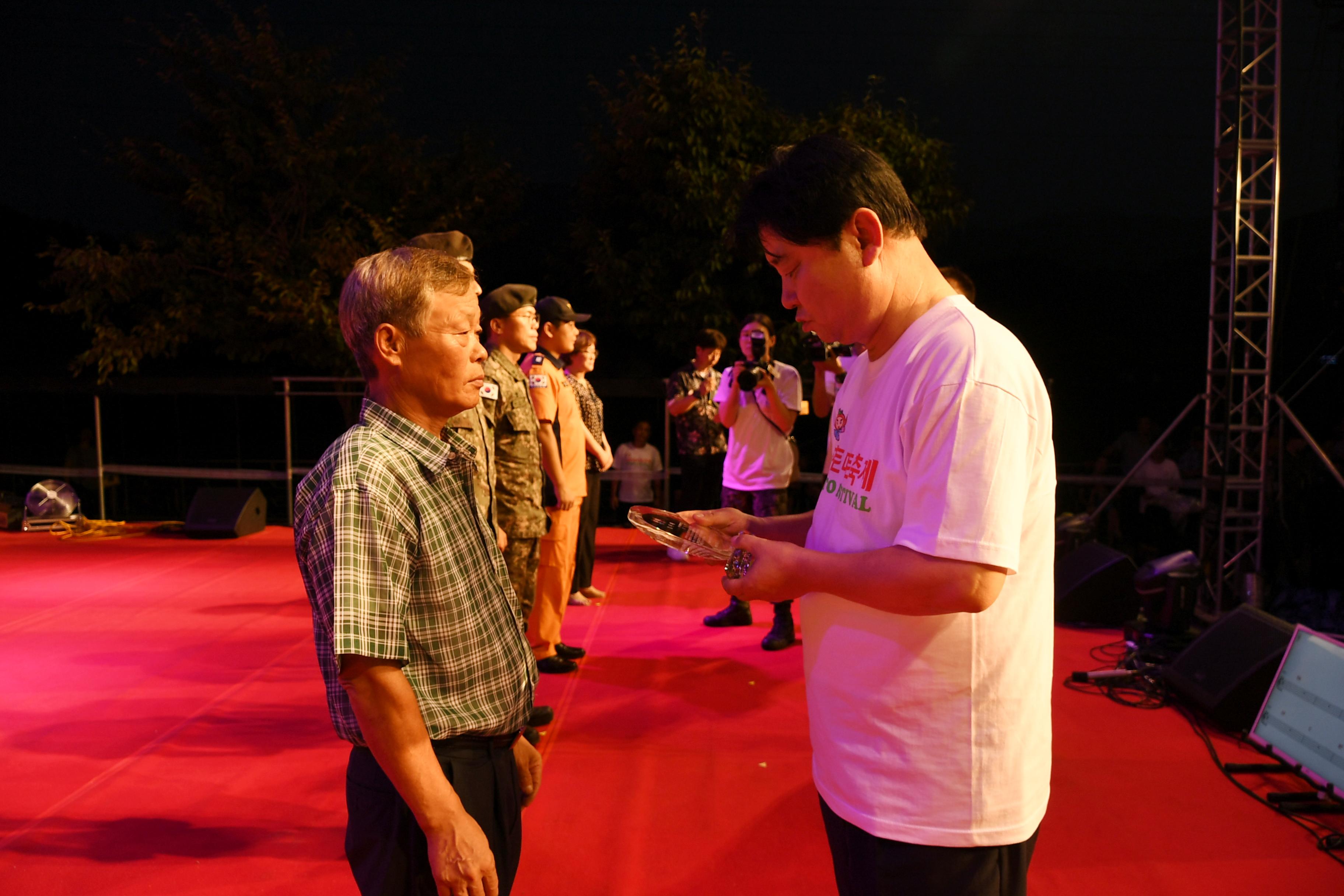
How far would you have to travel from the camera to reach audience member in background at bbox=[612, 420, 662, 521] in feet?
29.6

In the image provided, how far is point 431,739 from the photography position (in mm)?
1275

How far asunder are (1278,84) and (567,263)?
32.2 feet

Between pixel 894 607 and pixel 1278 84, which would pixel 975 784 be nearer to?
pixel 894 607

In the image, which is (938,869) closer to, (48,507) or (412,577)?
(412,577)

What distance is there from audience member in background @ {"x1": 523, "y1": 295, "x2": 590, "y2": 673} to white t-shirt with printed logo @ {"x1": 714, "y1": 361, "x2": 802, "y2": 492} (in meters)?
1.09

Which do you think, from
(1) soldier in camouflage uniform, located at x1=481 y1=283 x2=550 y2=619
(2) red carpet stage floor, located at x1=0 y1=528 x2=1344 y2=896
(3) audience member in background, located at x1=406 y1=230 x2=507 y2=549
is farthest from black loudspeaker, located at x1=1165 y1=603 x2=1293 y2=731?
(3) audience member in background, located at x1=406 y1=230 x2=507 y2=549

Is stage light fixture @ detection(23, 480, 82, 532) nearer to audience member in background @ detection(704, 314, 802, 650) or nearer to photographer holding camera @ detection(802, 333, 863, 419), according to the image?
audience member in background @ detection(704, 314, 802, 650)

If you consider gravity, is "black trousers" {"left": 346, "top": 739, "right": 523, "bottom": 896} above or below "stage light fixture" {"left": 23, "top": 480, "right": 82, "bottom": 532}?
above

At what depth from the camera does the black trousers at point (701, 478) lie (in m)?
6.45

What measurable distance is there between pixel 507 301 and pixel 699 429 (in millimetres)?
2843

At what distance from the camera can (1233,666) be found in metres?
3.67

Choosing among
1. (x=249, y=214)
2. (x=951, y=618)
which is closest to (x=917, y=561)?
(x=951, y=618)

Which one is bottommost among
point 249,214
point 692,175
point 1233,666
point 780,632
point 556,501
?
point 780,632

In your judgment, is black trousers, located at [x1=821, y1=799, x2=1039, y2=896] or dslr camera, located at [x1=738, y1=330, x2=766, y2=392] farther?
dslr camera, located at [x1=738, y1=330, x2=766, y2=392]
